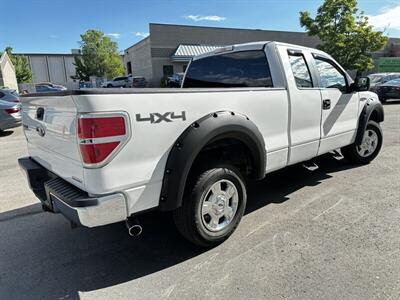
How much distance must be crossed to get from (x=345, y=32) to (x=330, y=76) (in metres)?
29.5

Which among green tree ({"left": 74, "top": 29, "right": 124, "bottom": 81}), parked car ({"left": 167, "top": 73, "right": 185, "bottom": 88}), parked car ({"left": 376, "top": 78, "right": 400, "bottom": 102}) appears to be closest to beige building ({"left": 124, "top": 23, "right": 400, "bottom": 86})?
parked car ({"left": 167, "top": 73, "right": 185, "bottom": 88})

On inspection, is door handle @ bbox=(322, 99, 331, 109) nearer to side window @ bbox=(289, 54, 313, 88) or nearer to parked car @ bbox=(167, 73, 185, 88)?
side window @ bbox=(289, 54, 313, 88)

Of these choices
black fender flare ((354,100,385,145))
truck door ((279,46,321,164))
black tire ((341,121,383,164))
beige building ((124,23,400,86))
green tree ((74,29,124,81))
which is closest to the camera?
truck door ((279,46,321,164))

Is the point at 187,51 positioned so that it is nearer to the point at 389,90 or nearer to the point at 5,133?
the point at 389,90

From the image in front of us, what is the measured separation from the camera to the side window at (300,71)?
400 centimetres

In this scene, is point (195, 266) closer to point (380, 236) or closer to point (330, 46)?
point (380, 236)

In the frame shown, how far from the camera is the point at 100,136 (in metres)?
2.26

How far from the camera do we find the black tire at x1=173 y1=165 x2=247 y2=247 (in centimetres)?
287

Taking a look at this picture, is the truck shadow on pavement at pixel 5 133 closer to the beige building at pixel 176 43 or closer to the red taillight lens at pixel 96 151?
the red taillight lens at pixel 96 151

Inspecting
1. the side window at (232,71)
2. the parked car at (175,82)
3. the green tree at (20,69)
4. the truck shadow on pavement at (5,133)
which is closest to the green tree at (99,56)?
the green tree at (20,69)

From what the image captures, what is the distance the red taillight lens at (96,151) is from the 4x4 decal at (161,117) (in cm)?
28

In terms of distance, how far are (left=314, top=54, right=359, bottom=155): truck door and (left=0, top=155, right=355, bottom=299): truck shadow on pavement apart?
1157 millimetres

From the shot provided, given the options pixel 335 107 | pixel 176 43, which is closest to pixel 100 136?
pixel 335 107

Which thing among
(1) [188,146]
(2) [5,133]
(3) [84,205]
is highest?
(1) [188,146]
